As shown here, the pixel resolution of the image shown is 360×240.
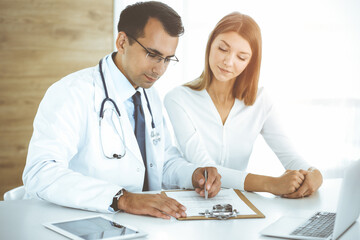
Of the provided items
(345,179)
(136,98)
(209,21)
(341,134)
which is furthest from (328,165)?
(345,179)

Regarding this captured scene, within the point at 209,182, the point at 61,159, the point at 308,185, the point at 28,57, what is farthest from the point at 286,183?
the point at 28,57

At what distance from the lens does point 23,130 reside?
3510 mm

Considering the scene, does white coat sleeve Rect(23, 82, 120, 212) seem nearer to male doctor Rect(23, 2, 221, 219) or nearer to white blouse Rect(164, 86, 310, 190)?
male doctor Rect(23, 2, 221, 219)

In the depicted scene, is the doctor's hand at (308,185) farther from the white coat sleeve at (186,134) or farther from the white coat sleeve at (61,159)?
the white coat sleeve at (61,159)

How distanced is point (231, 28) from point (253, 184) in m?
0.83

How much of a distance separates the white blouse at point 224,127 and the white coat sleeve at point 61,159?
66cm

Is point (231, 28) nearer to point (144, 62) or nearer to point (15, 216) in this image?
point (144, 62)

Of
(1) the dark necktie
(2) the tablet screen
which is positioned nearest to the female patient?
(1) the dark necktie

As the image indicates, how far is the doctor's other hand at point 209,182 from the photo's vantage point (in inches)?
61.5

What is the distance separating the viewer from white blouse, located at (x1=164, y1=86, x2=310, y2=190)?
7.13 ft

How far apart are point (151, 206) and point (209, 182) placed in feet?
1.03

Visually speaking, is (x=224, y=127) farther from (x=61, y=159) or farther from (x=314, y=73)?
(x=314, y=73)

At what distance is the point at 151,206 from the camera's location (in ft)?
4.39

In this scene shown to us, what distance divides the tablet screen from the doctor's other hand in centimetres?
43
